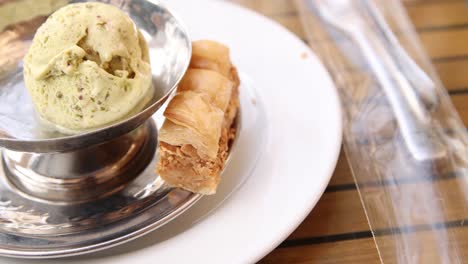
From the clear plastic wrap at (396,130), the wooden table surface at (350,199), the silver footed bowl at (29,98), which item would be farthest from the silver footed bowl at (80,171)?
the clear plastic wrap at (396,130)

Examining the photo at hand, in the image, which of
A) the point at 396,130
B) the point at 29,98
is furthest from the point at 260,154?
the point at 29,98

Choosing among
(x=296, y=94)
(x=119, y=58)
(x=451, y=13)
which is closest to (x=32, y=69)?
(x=119, y=58)

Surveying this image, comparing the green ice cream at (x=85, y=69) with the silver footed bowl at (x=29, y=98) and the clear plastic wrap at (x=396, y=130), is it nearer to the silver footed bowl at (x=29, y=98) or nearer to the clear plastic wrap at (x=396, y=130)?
the silver footed bowl at (x=29, y=98)

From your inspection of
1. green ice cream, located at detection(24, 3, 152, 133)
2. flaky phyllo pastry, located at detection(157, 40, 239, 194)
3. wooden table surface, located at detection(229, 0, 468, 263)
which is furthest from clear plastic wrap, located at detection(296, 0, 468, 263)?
green ice cream, located at detection(24, 3, 152, 133)

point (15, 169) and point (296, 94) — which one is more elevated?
point (296, 94)

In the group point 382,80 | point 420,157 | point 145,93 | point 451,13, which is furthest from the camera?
point 451,13

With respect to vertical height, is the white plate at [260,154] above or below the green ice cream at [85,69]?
below

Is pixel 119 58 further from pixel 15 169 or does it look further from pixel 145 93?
pixel 15 169
